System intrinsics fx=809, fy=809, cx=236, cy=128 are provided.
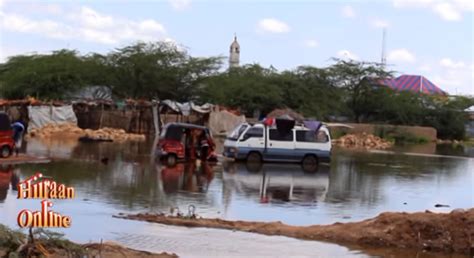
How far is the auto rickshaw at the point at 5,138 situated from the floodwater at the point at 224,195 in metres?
1.40

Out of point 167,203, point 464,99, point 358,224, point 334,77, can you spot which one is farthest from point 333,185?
point 464,99

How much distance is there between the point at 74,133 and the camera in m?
48.6

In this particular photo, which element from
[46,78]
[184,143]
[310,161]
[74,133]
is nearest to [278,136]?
[310,161]

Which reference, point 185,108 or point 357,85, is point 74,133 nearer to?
point 185,108

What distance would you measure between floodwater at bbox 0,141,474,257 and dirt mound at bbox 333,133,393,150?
24.9 meters

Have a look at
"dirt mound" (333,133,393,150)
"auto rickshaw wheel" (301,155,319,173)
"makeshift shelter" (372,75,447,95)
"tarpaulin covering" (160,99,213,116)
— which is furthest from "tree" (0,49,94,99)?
"makeshift shelter" (372,75,447,95)

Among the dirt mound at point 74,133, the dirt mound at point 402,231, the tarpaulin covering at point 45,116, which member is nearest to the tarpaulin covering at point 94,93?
the tarpaulin covering at point 45,116

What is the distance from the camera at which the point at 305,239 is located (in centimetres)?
1332

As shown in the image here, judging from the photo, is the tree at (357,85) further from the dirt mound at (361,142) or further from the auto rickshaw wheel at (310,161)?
the auto rickshaw wheel at (310,161)

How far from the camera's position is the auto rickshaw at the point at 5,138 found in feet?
83.3

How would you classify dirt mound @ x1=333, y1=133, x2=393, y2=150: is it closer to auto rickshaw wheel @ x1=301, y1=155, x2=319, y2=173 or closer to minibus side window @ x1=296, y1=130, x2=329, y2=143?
minibus side window @ x1=296, y1=130, x2=329, y2=143

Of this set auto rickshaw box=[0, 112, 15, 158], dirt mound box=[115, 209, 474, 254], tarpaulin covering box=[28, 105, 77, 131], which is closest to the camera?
dirt mound box=[115, 209, 474, 254]

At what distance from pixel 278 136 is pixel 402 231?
1868 cm

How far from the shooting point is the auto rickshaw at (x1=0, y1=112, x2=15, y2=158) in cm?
2538
